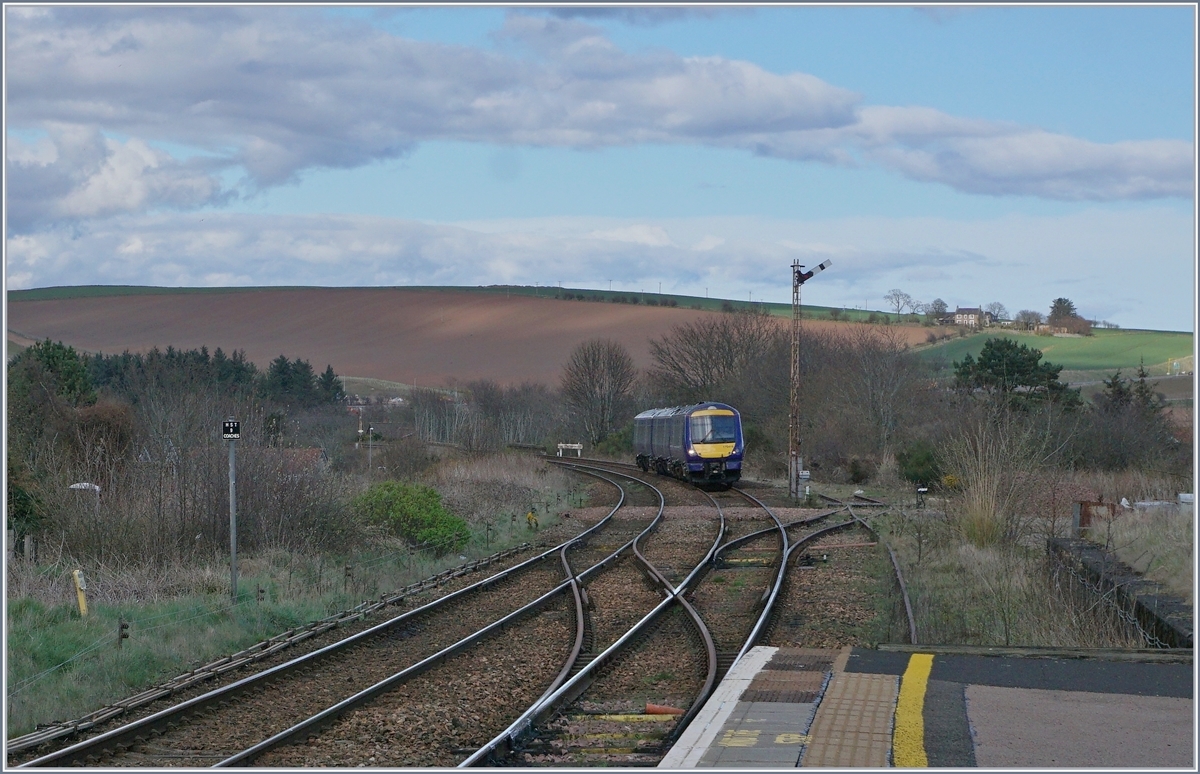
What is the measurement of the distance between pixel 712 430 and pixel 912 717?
31281 mm

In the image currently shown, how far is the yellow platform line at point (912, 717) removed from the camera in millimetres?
6484

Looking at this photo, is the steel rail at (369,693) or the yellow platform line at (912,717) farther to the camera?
the steel rail at (369,693)

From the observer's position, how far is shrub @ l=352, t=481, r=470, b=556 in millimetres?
21219

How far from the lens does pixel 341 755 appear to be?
790 cm

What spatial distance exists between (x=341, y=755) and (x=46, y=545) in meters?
10.6

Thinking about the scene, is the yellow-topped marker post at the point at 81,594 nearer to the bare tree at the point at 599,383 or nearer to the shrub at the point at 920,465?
the shrub at the point at 920,465

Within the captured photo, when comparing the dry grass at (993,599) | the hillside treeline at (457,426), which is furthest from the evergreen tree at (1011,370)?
the dry grass at (993,599)

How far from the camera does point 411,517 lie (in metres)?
21.5

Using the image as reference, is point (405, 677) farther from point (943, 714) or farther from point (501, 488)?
point (501, 488)

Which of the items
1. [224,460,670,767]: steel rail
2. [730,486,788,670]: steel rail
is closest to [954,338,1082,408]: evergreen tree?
[730,486,788,670]: steel rail

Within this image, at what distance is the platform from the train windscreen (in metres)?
28.9

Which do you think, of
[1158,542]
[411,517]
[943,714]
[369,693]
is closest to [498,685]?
[369,693]

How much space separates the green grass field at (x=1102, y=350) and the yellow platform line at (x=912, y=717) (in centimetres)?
5663

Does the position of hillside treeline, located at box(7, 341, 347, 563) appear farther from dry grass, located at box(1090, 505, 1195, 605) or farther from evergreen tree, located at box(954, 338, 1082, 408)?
evergreen tree, located at box(954, 338, 1082, 408)
